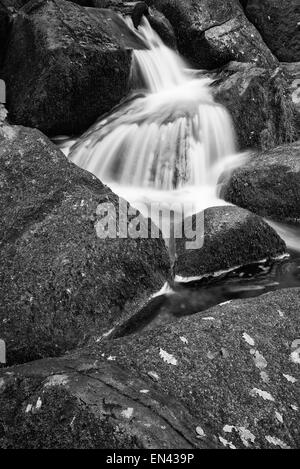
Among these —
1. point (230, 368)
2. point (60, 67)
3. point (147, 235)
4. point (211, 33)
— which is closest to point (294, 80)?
point (211, 33)

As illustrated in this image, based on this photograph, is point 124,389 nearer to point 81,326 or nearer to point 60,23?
point 81,326

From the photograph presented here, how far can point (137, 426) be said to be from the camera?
9.49 feet

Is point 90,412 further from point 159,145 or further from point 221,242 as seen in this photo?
point 159,145

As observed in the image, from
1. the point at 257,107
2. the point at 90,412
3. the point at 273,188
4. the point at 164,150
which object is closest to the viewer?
the point at 90,412

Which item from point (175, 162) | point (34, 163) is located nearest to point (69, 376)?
point (34, 163)

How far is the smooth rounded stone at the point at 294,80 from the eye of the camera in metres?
12.8

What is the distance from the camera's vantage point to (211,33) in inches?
554

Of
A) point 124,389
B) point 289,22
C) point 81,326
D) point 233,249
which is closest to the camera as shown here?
point 124,389

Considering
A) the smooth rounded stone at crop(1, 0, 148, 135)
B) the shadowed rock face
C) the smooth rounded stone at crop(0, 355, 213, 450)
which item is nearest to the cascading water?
the smooth rounded stone at crop(1, 0, 148, 135)

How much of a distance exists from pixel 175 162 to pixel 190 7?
6704 mm

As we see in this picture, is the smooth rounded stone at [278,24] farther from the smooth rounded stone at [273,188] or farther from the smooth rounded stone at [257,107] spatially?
the smooth rounded stone at [273,188]

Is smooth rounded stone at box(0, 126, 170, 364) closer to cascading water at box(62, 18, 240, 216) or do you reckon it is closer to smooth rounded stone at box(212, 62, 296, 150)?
cascading water at box(62, 18, 240, 216)

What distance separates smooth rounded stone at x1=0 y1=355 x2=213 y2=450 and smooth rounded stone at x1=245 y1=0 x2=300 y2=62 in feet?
50.8

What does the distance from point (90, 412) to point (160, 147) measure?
796 centimetres
